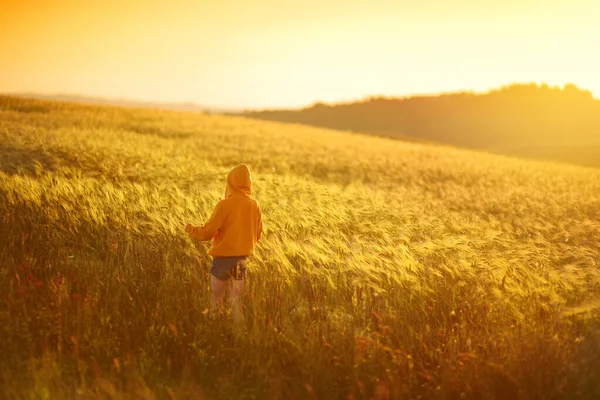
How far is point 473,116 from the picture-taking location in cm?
7619

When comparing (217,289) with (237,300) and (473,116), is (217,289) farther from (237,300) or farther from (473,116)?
(473,116)

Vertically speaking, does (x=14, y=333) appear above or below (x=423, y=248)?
below

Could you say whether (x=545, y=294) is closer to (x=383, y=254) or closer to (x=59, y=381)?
(x=383, y=254)

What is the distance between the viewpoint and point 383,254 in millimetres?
5539

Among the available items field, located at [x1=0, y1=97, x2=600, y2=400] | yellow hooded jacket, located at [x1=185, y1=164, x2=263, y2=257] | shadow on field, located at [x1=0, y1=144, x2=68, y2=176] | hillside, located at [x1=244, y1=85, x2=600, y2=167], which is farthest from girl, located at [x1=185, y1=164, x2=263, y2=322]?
hillside, located at [x1=244, y1=85, x2=600, y2=167]

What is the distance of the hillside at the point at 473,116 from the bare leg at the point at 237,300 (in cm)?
5952

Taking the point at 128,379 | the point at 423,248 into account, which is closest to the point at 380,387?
the point at 128,379

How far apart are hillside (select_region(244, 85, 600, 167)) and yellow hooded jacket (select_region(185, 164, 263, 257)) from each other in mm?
59378

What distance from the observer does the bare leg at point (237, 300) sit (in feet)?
13.5

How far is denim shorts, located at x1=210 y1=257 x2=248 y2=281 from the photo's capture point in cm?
445

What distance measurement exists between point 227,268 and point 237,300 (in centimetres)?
29

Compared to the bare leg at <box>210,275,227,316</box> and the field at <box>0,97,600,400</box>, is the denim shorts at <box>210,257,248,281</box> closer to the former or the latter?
the bare leg at <box>210,275,227,316</box>

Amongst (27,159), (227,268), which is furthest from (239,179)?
(27,159)

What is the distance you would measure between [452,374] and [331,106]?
8146 cm
